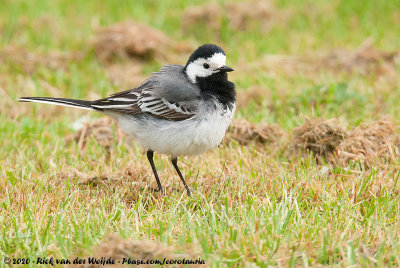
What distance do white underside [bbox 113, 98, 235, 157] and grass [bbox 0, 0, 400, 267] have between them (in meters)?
0.38

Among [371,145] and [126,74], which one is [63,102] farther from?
[126,74]

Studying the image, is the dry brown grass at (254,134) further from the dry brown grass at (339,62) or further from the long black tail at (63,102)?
the dry brown grass at (339,62)

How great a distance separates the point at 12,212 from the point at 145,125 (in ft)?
4.86

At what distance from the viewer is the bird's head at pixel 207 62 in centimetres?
534

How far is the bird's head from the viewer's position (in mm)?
5336

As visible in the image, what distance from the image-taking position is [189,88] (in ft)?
17.5

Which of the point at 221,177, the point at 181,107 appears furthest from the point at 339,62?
the point at 181,107

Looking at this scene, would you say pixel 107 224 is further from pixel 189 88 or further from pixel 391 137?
pixel 391 137

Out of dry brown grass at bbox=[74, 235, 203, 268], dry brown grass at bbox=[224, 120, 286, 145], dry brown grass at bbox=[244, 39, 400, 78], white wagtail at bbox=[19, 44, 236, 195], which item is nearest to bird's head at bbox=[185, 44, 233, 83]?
white wagtail at bbox=[19, 44, 236, 195]

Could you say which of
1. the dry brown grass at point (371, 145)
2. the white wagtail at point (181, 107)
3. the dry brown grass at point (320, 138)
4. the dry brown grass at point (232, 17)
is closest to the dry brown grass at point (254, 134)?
the dry brown grass at point (320, 138)

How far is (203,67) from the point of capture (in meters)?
5.40

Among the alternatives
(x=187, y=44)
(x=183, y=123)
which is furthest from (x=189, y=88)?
(x=187, y=44)

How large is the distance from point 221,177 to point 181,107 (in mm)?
786

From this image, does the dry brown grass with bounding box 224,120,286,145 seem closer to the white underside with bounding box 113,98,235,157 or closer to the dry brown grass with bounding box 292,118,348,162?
the dry brown grass with bounding box 292,118,348,162
